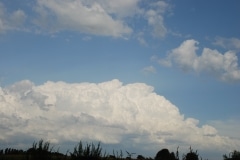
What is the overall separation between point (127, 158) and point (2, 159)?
11105mm

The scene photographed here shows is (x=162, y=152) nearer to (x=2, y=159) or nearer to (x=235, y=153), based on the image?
(x=235, y=153)

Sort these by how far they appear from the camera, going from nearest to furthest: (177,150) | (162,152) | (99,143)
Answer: (99,143)
(177,150)
(162,152)

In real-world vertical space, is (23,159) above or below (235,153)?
below

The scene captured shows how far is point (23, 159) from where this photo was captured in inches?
1123

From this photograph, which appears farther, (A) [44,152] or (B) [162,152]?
(B) [162,152]

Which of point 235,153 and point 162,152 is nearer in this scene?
point 162,152

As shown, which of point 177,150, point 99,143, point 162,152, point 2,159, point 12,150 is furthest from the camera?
point 162,152

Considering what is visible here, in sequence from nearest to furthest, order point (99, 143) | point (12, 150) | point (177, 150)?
point (99, 143) → point (177, 150) → point (12, 150)

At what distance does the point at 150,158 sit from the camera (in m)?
39.5

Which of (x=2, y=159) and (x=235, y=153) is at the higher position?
(x=235, y=153)

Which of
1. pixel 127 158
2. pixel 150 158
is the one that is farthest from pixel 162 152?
pixel 127 158

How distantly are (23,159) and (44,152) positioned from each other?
3.16m

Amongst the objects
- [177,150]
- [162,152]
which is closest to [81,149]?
[177,150]

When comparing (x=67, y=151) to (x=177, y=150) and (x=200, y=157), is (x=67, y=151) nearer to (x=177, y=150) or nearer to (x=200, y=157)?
(x=177, y=150)
